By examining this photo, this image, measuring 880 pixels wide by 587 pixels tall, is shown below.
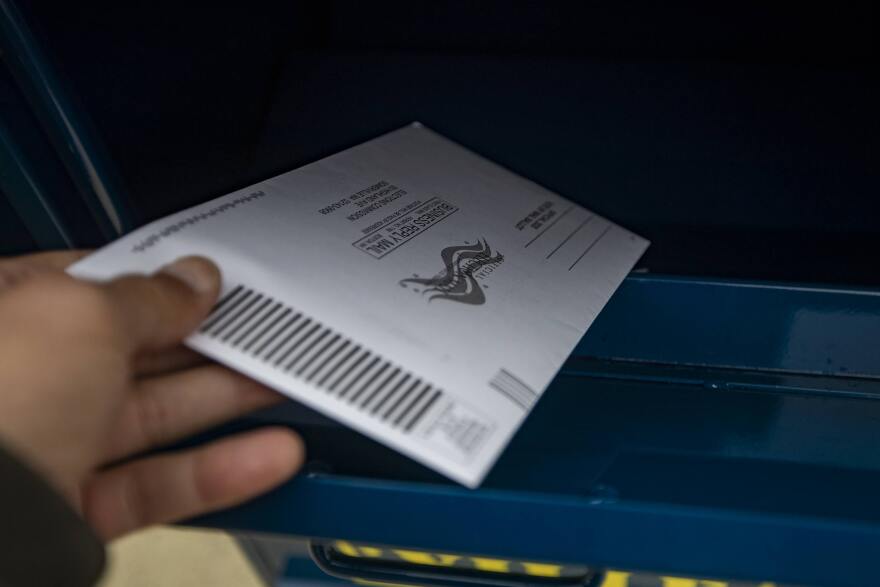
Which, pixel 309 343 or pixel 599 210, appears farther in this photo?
pixel 599 210

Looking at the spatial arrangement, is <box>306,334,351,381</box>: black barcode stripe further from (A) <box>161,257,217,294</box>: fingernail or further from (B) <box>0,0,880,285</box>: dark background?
(B) <box>0,0,880,285</box>: dark background

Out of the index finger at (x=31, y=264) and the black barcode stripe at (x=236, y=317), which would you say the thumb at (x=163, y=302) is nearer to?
the black barcode stripe at (x=236, y=317)

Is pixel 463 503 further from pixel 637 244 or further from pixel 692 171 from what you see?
pixel 692 171

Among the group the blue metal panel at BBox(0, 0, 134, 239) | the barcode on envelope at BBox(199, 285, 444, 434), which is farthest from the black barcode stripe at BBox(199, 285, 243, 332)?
the blue metal panel at BBox(0, 0, 134, 239)

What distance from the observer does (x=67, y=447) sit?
0.41m

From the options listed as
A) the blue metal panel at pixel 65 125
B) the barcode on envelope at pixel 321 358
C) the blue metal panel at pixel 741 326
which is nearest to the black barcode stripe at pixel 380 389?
the barcode on envelope at pixel 321 358

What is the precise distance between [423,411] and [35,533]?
0.21m

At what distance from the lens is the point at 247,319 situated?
475mm

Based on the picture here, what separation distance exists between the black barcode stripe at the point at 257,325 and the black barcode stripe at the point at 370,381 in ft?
0.24

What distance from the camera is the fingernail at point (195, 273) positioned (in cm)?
46

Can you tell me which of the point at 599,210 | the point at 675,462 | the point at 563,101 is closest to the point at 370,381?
the point at 675,462

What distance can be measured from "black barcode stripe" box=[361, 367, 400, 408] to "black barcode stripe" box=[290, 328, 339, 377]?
4 cm

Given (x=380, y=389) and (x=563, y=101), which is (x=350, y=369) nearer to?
(x=380, y=389)

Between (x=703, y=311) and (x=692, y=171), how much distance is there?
0.17 metres
